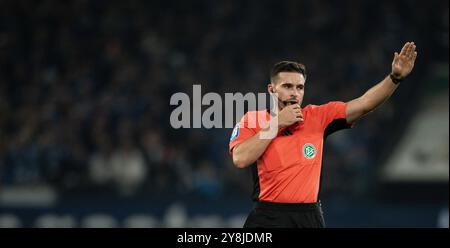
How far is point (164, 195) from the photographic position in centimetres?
1188

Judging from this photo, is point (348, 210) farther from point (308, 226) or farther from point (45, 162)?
point (308, 226)

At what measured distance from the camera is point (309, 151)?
5.39m

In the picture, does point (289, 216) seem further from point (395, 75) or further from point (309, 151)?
point (395, 75)

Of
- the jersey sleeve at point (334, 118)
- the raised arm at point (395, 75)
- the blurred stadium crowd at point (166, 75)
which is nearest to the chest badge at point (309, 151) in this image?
the jersey sleeve at point (334, 118)

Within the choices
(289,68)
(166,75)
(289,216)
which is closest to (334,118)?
(289,68)

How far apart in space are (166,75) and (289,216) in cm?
885

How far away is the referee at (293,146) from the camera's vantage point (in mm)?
5309

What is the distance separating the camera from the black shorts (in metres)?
5.30

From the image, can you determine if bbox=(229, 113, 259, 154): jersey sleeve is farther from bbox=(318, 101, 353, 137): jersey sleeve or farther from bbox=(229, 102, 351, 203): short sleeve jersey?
bbox=(318, 101, 353, 137): jersey sleeve

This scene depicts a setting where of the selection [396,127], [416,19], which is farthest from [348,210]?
[416,19]

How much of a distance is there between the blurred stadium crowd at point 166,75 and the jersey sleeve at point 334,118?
255 inches

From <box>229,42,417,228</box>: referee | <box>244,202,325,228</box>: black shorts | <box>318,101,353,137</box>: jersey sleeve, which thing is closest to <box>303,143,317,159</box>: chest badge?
<box>229,42,417,228</box>: referee

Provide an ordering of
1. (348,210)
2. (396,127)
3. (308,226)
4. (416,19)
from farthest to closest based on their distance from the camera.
A: (416,19) < (396,127) < (348,210) < (308,226)

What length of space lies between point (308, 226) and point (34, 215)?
7.35 meters
